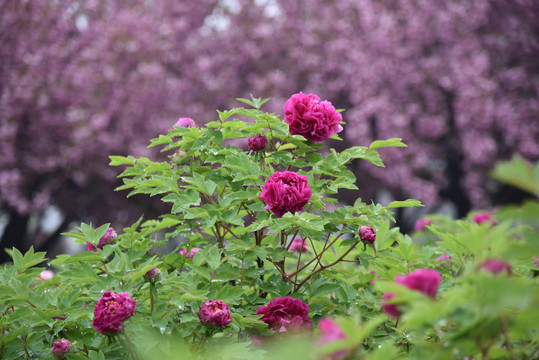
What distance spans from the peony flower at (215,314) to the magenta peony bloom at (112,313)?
20 cm

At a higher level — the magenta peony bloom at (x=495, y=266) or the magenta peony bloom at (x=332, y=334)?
the magenta peony bloom at (x=495, y=266)

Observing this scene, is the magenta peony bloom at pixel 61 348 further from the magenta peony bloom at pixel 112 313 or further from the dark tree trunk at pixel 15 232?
the dark tree trunk at pixel 15 232

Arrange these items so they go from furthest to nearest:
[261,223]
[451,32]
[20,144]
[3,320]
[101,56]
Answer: [451,32], [101,56], [20,144], [3,320], [261,223]

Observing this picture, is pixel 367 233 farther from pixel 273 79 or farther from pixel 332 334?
pixel 273 79

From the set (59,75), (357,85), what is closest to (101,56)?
(59,75)

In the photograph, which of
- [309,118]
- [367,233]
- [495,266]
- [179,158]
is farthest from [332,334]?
[179,158]

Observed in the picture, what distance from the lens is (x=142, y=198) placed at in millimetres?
8445

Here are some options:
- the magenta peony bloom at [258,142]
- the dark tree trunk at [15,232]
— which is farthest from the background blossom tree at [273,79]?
the magenta peony bloom at [258,142]

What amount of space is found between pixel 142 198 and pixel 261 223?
24.2 ft

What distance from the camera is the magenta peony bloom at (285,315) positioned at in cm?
146

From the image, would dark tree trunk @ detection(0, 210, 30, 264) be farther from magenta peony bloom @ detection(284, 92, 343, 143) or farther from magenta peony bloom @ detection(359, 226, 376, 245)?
magenta peony bloom @ detection(359, 226, 376, 245)

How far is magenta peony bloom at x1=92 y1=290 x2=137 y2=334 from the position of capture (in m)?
1.26

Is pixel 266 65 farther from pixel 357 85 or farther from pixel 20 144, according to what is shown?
pixel 20 144

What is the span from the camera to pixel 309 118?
1617 millimetres
